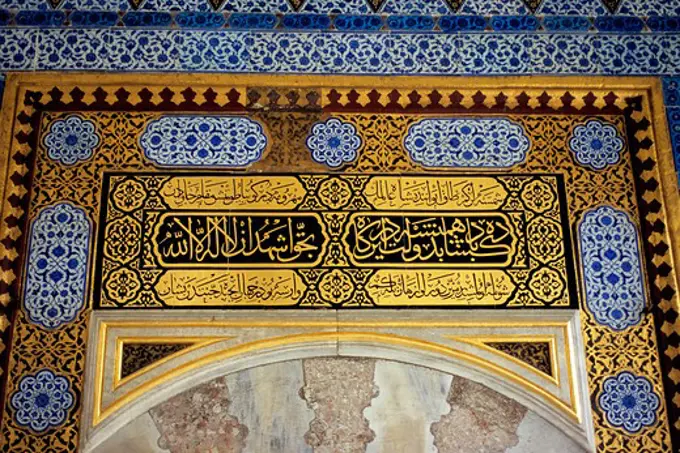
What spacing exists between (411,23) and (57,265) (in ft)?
6.09

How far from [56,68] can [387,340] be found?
1843 millimetres

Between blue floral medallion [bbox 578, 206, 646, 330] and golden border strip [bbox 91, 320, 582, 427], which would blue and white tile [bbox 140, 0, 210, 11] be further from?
blue floral medallion [bbox 578, 206, 646, 330]

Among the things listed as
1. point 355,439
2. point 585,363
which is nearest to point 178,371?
point 355,439

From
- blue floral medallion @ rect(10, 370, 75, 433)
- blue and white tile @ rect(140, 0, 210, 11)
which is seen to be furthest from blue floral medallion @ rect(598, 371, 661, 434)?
blue and white tile @ rect(140, 0, 210, 11)

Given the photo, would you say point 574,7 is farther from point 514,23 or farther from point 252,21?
point 252,21

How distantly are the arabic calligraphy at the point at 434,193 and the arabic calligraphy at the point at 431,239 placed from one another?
0.05 meters

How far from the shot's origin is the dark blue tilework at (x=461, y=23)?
190 inches

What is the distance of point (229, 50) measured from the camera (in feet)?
15.5

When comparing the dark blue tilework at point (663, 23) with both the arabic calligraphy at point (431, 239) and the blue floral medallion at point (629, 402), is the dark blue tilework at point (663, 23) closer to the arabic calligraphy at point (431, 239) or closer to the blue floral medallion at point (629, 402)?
the arabic calligraphy at point (431, 239)

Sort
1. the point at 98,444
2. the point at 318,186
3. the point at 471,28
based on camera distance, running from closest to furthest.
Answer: the point at 98,444
the point at 318,186
the point at 471,28

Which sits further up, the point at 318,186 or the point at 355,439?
the point at 318,186

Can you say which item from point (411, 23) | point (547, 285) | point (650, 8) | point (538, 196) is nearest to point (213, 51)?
point (411, 23)

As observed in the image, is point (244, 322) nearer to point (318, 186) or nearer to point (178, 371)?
point (178, 371)

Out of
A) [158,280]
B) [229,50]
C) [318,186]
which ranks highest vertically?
[229,50]
